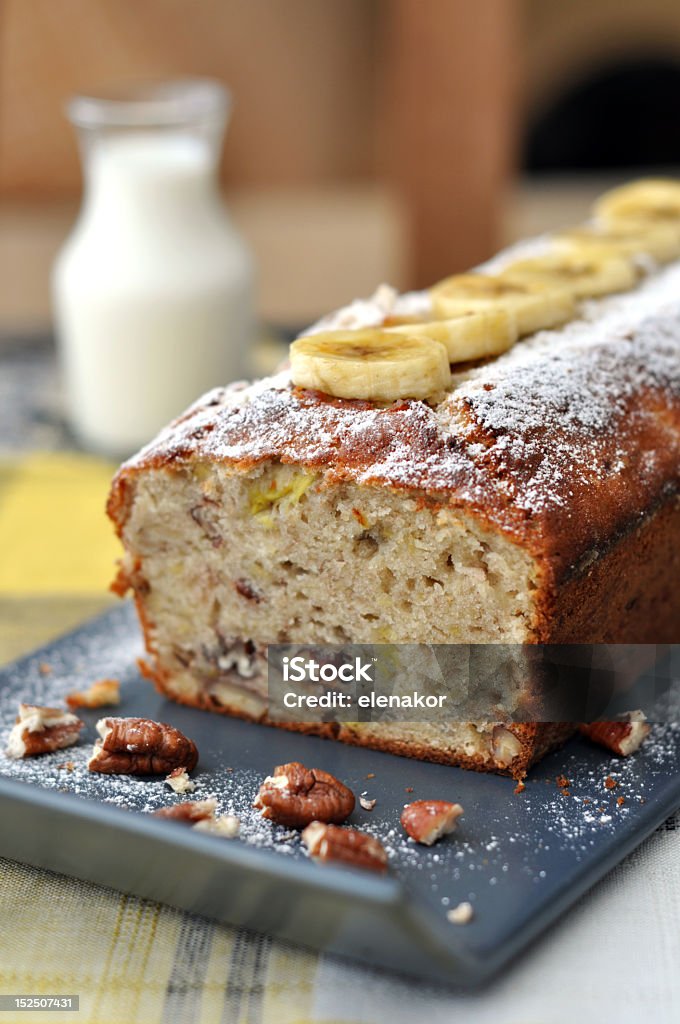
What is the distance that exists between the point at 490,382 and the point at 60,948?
3.95 ft

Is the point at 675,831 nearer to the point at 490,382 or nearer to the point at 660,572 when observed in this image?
the point at 660,572

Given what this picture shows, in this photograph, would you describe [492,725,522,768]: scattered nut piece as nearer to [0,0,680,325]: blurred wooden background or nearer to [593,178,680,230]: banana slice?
[593,178,680,230]: banana slice

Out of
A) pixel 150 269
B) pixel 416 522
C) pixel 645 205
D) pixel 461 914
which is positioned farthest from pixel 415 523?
pixel 150 269

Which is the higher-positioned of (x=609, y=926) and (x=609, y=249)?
(x=609, y=249)

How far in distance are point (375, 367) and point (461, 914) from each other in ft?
3.12

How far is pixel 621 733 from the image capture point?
2328 millimetres

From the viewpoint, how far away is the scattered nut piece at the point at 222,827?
204 cm

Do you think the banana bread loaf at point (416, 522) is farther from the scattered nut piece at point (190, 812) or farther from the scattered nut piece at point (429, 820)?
the scattered nut piece at point (190, 812)

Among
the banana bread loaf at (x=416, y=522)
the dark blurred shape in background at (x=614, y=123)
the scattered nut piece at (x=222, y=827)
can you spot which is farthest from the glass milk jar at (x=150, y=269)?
the dark blurred shape in background at (x=614, y=123)

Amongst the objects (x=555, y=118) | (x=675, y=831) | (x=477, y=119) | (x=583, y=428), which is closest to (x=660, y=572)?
(x=583, y=428)

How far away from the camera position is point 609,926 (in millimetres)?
1926

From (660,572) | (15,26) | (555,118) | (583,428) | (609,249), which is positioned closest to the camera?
(583,428)

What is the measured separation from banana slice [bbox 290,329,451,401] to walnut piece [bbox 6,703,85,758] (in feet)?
2.46

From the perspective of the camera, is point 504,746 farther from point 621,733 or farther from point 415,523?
point 415,523
